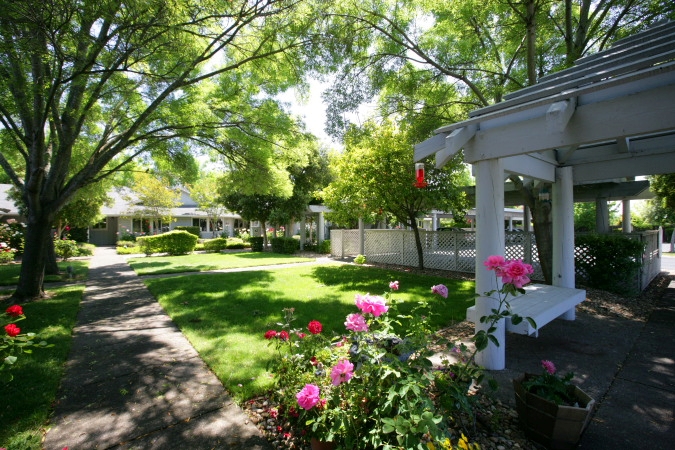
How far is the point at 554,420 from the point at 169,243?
19.5m

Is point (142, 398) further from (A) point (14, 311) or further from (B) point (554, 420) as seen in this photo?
(B) point (554, 420)

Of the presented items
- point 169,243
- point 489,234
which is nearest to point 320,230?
point 169,243

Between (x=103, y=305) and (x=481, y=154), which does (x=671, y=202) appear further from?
(x=103, y=305)

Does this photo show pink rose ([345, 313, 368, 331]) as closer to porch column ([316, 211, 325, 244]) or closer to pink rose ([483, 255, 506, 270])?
pink rose ([483, 255, 506, 270])

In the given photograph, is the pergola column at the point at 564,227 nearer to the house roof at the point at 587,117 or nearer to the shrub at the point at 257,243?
the house roof at the point at 587,117

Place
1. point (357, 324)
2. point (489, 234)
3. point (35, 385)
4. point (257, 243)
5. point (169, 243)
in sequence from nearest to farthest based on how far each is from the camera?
point (357, 324) → point (35, 385) → point (489, 234) → point (169, 243) → point (257, 243)

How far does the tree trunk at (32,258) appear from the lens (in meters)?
6.90

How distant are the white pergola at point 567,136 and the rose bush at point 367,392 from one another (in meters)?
1.40

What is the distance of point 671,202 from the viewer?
1381 centimetres

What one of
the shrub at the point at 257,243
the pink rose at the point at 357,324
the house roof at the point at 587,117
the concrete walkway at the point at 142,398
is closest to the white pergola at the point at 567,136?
the house roof at the point at 587,117

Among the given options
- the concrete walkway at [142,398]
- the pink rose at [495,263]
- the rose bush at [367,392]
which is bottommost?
the concrete walkway at [142,398]

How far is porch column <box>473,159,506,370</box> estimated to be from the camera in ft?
11.6

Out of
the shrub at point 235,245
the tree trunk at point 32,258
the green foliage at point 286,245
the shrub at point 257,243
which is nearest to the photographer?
the tree trunk at point 32,258

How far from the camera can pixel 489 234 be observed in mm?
3596
